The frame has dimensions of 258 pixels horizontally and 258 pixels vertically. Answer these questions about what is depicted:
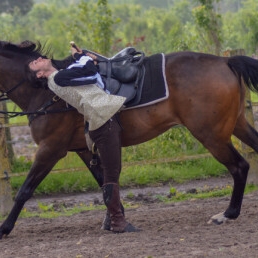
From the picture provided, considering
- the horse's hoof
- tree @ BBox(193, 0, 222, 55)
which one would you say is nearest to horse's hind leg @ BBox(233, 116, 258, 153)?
the horse's hoof

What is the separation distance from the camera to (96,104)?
680 cm

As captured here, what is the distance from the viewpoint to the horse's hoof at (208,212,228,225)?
7.19 metres

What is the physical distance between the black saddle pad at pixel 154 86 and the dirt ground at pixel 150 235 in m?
1.28

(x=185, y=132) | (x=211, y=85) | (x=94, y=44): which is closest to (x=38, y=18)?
(x=94, y=44)

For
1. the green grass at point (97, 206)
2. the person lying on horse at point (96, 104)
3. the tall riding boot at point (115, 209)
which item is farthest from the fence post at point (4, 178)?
the tall riding boot at point (115, 209)

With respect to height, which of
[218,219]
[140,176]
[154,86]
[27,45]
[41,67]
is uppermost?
[27,45]

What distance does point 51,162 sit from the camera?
7.11 m

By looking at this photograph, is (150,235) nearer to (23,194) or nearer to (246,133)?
(23,194)

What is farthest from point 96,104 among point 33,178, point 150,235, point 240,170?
point 240,170

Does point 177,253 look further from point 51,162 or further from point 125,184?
point 125,184

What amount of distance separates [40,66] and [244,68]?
2054mm

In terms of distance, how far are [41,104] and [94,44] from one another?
7.83 metres

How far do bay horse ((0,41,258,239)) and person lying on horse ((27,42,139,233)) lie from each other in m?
0.22

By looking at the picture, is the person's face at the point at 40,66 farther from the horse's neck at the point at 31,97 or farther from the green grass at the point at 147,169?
the green grass at the point at 147,169
